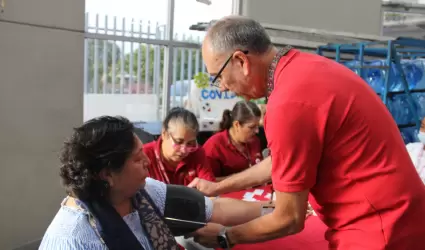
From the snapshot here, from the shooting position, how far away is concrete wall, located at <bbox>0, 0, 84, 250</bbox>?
3.46 meters

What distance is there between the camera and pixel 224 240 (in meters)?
1.56

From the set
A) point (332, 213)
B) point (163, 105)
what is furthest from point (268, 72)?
point (163, 105)

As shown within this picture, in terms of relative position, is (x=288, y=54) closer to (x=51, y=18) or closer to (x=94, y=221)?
(x=94, y=221)

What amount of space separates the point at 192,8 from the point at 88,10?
4.65 ft

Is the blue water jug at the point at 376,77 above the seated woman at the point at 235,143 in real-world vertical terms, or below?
above

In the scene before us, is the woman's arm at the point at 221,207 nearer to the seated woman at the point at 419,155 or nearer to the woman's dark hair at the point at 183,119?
the woman's dark hair at the point at 183,119

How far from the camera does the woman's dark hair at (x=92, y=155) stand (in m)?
1.38

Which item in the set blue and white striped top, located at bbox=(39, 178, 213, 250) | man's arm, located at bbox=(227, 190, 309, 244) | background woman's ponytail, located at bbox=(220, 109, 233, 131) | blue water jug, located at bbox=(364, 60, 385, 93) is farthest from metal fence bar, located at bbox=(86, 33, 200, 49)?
man's arm, located at bbox=(227, 190, 309, 244)

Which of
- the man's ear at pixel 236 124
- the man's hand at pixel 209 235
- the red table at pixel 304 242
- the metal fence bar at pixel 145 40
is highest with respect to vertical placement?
the metal fence bar at pixel 145 40

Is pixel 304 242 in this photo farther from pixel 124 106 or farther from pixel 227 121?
pixel 124 106

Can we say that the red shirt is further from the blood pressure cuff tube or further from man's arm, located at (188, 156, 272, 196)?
man's arm, located at (188, 156, 272, 196)

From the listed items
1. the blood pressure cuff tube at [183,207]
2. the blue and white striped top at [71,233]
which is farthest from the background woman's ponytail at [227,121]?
the blue and white striped top at [71,233]

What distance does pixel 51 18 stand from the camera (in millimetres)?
3654

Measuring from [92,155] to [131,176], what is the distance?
16 centimetres
